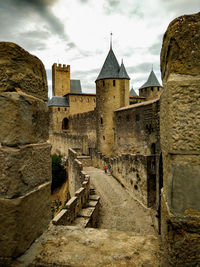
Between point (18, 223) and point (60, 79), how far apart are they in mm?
43775

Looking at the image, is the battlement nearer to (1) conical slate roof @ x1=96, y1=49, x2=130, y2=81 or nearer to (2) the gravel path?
(1) conical slate roof @ x1=96, y1=49, x2=130, y2=81

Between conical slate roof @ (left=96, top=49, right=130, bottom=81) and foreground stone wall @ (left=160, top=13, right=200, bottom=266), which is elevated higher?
conical slate roof @ (left=96, top=49, right=130, bottom=81)

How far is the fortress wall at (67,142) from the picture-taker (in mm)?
19594

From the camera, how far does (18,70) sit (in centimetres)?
181

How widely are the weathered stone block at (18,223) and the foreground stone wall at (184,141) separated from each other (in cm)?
117

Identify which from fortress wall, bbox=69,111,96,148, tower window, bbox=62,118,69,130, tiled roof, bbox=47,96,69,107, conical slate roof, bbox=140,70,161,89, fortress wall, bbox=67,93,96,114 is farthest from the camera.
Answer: tower window, bbox=62,118,69,130

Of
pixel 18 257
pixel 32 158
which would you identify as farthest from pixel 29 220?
pixel 32 158

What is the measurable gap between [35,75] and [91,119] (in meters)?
22.2

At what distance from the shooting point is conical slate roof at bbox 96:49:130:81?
19.2 m

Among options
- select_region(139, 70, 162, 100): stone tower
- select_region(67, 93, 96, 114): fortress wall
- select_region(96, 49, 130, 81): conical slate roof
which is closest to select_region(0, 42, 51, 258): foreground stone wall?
select_region(96, 49, 130, 81): conical slate roof

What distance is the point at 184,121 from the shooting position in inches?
54.4

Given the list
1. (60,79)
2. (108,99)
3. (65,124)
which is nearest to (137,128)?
(108,99)

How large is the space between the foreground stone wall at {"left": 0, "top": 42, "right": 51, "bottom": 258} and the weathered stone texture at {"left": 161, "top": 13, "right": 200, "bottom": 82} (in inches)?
49.2

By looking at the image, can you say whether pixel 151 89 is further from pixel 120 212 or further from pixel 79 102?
pixel 120 212
